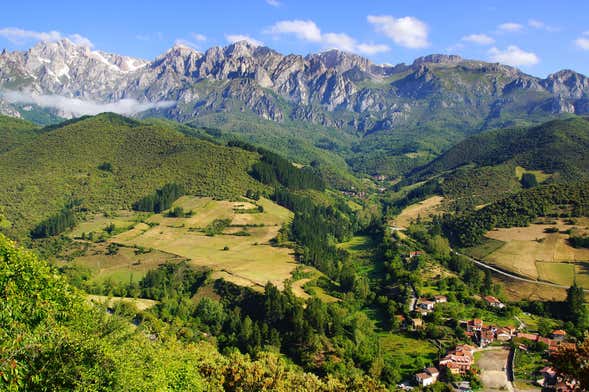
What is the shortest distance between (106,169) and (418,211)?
375ft

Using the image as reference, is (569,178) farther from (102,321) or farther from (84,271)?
(102,321)

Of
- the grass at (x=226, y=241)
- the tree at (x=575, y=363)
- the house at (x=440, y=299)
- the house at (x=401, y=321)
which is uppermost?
the tree at (x=575, y=363)

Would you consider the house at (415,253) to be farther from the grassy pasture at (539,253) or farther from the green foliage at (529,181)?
the green foliage at (529,181)

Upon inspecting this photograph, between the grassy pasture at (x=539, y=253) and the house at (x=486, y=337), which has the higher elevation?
the grassy pasture at (x=539, y=253)

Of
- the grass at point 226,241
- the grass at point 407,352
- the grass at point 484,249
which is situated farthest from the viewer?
the grass at point 484,249

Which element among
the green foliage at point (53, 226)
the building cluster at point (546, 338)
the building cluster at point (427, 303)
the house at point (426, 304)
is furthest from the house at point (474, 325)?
the green foliage at point (53, 226)

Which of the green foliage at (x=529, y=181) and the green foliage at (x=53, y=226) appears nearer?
the green foliage at (x=53, y=226)

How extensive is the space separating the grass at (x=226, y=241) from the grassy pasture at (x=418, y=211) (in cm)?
4134

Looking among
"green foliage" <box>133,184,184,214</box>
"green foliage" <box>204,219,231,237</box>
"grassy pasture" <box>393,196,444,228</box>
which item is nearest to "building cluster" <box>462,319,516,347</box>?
"green foliage" <box>204,219,231,237</box>

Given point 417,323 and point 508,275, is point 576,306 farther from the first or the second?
point 417,323

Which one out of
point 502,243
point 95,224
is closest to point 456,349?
point 502,243

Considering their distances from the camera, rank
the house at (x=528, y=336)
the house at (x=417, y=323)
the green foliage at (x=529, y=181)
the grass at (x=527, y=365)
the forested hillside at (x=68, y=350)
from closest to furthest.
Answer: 1. the forested hillside at (x=68, y=350)
2. the grass at (x=527, y=365)
3. the house at (x=528, y=336)
4. the house at (x=417, y=323)
5. the green foliage at (x=529, y=181)

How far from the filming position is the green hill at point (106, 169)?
484ft

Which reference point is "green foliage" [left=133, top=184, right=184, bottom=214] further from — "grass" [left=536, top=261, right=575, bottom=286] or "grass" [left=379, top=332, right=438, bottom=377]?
"grass" [left=536, top=261, right=575, bottom=286]
